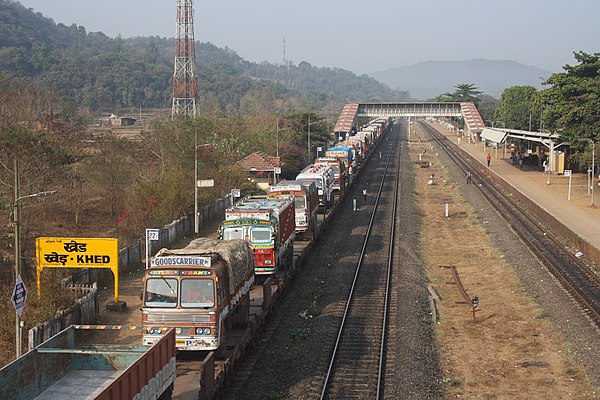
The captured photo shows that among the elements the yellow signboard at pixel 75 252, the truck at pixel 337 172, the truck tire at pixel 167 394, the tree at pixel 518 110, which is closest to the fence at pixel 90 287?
the yellow signboard at pixel 75 252

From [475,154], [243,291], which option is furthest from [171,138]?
[475,154]

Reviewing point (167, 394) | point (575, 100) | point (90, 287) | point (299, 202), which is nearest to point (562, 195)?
point (575, 100)

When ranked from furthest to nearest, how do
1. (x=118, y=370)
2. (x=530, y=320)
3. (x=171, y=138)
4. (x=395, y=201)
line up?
(x=395, y=201), (x=171, y=138), (x=530, y=320), (x=118, y=370)

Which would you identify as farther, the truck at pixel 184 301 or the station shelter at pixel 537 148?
the station shelter at pixel 537 148

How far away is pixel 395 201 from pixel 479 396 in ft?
124

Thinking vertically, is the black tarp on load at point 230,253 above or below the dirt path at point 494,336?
above

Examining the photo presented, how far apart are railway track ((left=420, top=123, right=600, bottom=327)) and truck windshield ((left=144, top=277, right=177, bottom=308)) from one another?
13484 mm

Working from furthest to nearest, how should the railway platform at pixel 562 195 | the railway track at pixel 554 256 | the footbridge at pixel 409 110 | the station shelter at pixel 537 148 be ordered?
the footbridge at pixel 409 110 → the station shelter at pixel 537 148 → the railway platform at pixel 562 195 → the railway track at pixel 554 256

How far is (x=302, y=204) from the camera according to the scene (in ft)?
112

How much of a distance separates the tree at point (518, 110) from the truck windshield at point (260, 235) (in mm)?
81888

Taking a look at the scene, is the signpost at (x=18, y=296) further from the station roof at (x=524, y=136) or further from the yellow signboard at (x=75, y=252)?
the station roof at (x=524, y=136)

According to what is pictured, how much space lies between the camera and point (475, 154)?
326ft

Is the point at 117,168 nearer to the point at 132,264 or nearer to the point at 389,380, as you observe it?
the point at 132,264

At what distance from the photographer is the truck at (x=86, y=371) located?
1202 cm
